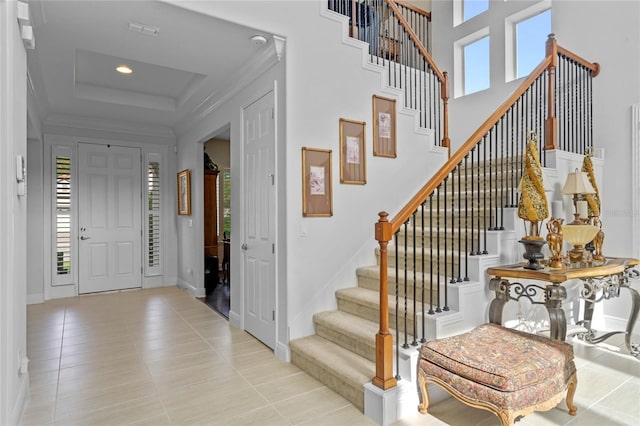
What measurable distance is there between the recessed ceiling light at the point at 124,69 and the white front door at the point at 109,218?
215 cm

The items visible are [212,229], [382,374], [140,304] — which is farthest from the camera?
[212,229]

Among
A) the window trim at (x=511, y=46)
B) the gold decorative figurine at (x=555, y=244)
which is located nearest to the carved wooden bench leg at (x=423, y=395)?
the gold decorative figurine at (x=555, y=244)

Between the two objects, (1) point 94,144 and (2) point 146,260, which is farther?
(2) point 146,260

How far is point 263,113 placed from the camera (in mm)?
3834

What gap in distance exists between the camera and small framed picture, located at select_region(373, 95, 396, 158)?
4.04 meters

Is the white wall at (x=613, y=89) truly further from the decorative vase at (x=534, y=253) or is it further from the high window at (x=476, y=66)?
the decorative vase at (x=534, y=253)

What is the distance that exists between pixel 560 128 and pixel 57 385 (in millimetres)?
5253

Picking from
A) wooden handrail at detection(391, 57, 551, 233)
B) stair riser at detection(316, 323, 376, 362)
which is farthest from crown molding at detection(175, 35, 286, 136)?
stair riser at detection(316, 323, 376, 362)

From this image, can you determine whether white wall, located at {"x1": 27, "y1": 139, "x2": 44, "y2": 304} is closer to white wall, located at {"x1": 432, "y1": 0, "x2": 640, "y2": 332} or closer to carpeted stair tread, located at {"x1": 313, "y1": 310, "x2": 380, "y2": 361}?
carpeted stair tread, located at {"x1": 313, "y1": 310, "x2": 380, "y2": 361}

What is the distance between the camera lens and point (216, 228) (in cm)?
723

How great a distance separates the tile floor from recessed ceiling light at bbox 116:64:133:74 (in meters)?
3.12

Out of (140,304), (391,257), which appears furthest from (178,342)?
(391,257)

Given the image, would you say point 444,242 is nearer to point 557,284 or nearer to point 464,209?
point 464,209

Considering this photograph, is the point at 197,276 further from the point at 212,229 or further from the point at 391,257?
the point at 391,257
